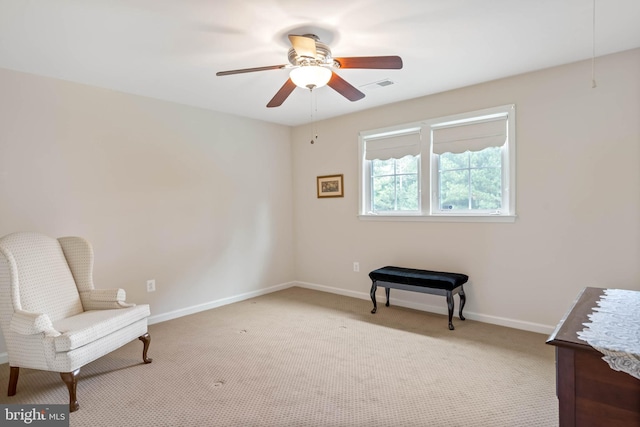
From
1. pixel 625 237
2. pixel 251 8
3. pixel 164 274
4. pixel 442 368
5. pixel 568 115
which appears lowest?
pixel 442 368

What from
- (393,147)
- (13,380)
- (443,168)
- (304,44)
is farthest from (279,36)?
(13,380)

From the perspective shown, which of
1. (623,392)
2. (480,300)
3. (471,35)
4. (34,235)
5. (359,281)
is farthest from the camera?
(359,281)

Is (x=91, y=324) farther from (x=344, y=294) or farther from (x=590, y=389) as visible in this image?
(x=344, y=294)

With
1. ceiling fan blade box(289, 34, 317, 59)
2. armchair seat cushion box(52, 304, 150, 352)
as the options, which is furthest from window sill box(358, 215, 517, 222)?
armchair seat cushion box(52, 304, 150, 352)

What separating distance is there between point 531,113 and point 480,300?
1.91m

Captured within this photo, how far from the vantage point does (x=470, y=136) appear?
3.71 m

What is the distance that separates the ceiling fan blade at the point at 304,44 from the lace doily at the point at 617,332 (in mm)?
1999

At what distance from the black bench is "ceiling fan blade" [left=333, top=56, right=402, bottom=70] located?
6.95 ft

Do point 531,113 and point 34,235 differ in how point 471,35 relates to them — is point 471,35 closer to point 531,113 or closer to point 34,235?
point 531,113

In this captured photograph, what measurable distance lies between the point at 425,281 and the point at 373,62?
7.24 feet

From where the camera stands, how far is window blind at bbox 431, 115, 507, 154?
3.53 meters

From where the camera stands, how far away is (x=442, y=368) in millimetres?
2650

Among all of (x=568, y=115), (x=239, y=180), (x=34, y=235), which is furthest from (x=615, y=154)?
(x=34, y=235)

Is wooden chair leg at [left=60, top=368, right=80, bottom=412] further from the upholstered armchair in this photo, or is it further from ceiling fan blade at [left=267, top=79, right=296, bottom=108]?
ceiling fan blade at [left=267, top=79, right=296, bottom=108]
